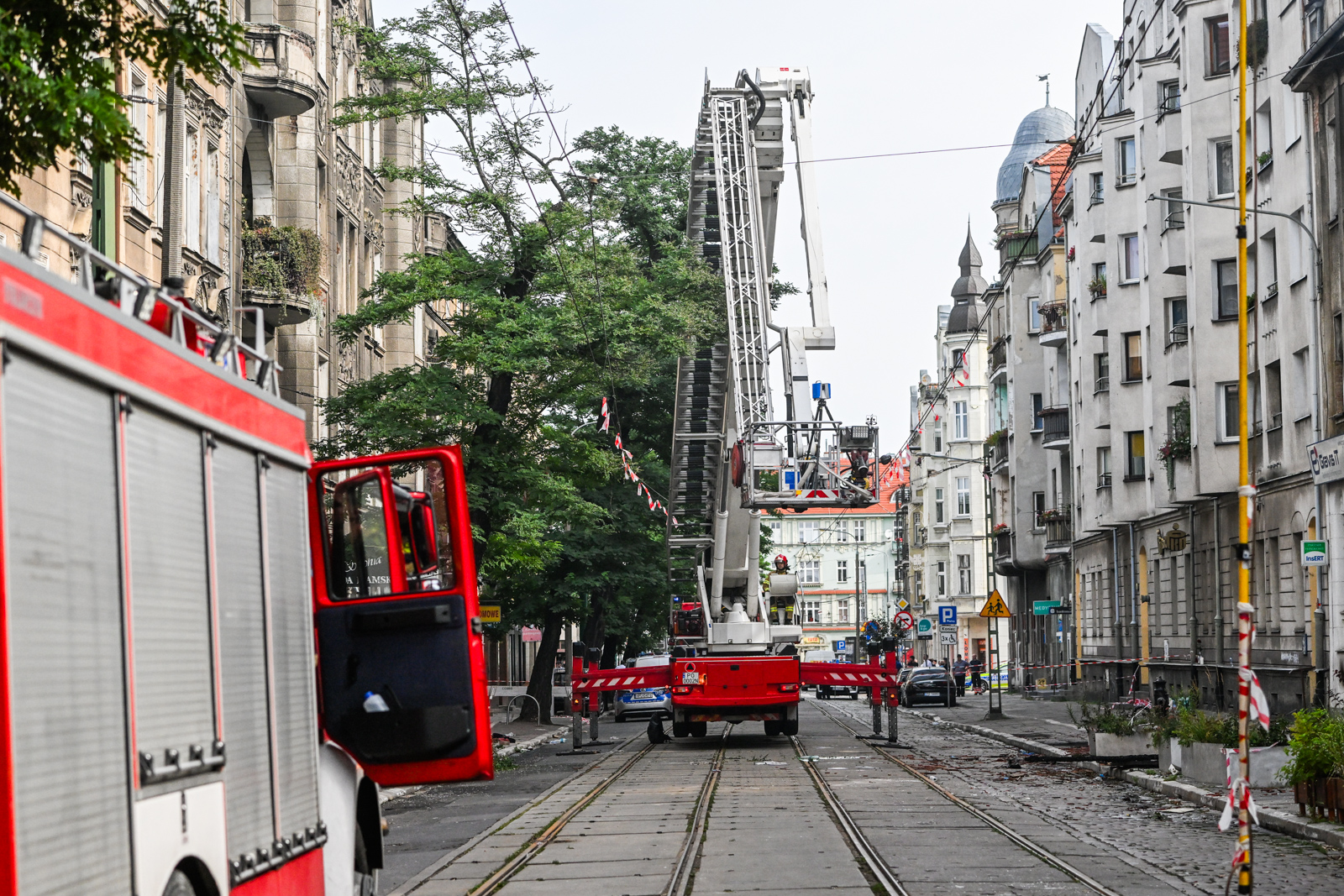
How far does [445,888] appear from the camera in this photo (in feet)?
41.7

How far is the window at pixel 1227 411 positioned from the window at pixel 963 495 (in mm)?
67264

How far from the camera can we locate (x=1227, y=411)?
3884cm

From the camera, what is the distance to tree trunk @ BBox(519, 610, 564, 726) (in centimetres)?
4059

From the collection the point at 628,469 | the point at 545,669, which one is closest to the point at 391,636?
the point at 628,469

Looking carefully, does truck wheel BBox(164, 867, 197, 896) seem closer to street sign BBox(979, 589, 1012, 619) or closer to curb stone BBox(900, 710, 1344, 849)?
curb stone BBox(900, 710, 1344, 849)

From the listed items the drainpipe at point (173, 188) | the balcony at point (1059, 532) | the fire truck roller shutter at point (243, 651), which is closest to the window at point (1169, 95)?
the balcony at point (1059, 532)

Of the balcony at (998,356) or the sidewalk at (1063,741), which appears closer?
the sidewalk at (1063,741)

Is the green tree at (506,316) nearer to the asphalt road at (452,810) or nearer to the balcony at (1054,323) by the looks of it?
the asphalt road at (452,810)

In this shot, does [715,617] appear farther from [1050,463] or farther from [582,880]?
[1050,463]

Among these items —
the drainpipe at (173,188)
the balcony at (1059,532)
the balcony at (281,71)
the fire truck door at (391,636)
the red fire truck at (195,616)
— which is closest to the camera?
the red fire truck at (195,616)

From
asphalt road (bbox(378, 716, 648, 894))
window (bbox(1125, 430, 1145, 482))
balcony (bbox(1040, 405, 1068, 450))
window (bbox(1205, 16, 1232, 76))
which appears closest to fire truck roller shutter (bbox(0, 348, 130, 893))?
asphalt road (bbox(378, 716, 648, 894))

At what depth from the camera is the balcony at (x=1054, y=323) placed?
62625 mm

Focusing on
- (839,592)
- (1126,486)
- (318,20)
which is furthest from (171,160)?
(839,592)

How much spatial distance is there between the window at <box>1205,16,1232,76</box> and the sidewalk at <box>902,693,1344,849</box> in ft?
45.3
